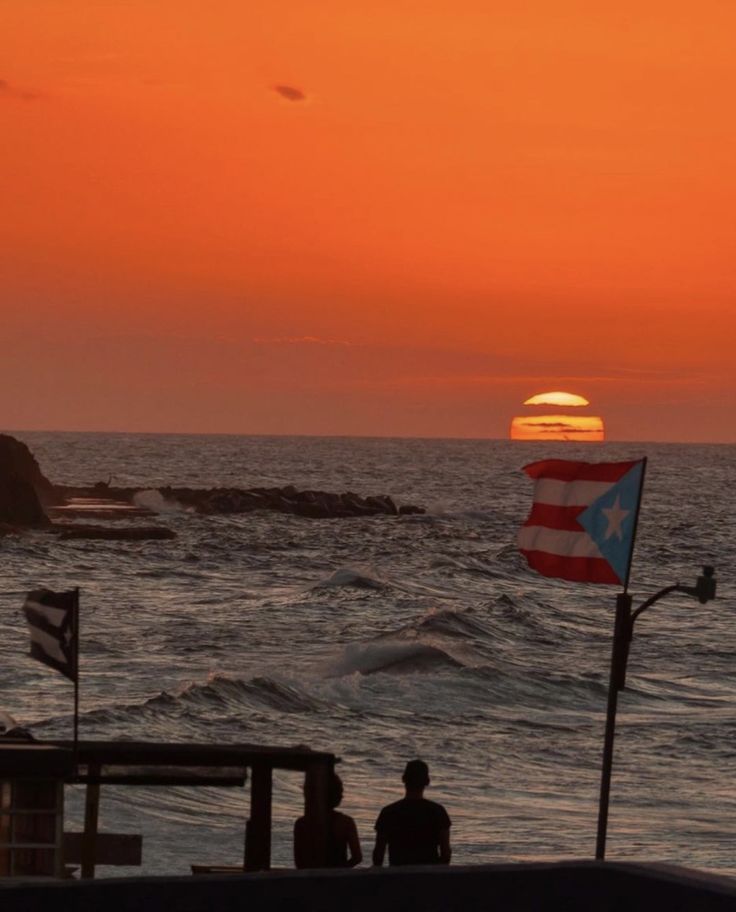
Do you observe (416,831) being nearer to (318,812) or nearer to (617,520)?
(318,812)

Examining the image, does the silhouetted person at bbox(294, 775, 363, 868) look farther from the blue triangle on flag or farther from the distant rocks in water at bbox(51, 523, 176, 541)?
the distant rocks in water at bbox(51, 523, 176, 541)

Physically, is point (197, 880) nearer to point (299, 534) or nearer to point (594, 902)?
point (594, 902)

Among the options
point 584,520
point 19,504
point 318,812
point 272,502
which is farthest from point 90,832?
point 272,502

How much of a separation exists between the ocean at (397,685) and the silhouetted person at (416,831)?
907 centimetres

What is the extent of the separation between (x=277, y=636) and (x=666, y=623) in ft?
43.2

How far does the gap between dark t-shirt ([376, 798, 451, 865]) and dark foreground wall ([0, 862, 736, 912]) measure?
8.48 feet

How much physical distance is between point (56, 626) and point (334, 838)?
8.28ft

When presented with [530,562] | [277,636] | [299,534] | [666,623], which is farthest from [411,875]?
[299,534]

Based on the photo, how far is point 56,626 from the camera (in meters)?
11.7

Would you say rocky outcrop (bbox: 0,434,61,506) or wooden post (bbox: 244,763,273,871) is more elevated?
rocky outcrop (bbox: 0,434,61,506)

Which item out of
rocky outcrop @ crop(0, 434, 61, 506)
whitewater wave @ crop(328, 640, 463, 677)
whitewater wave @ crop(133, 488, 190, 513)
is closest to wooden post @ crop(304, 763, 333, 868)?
whitewater wave @ crop(328, 640, 463, 677)

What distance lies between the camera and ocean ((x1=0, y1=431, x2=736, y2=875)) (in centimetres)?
2569

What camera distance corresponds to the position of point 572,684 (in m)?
42.3

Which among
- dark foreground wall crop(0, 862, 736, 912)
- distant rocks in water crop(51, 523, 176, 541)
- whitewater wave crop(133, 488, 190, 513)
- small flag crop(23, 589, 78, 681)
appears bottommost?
distant rocks in water crop(51, 523, 176, 541)
